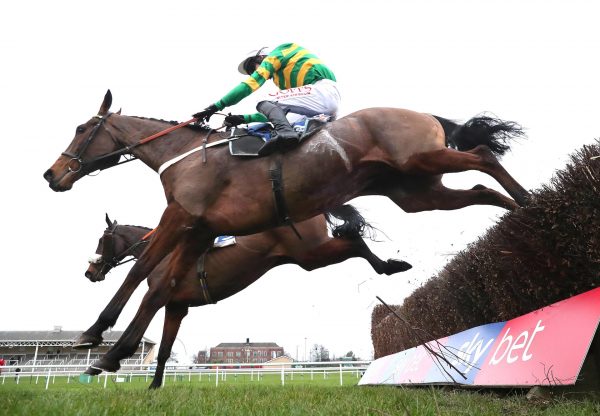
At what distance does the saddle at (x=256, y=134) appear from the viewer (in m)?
4.08

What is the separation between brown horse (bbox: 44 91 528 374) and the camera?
3.98 metres

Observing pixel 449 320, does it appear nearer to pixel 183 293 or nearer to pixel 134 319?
pixel 183 293

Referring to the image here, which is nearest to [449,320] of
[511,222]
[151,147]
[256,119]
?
[511,222]

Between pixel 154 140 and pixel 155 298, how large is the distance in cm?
154

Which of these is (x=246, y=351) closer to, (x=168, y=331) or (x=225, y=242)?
(x=168, y=331)

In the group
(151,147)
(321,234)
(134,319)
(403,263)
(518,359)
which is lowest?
(518,359)

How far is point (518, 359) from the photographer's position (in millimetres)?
3584

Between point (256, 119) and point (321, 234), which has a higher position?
point (256, 119)

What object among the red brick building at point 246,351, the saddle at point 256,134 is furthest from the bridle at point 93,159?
the red brick building at point 246,351

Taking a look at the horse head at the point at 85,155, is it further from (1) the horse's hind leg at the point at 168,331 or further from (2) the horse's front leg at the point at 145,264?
(1) the horse's hind leg at the point at 168,331

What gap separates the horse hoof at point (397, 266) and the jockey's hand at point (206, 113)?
2436mm

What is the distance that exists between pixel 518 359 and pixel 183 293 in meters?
4.06

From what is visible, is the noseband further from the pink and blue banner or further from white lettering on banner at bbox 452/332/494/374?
white lettering on banner at bbox 452/332/494/374

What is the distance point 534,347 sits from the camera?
3.42 metres
